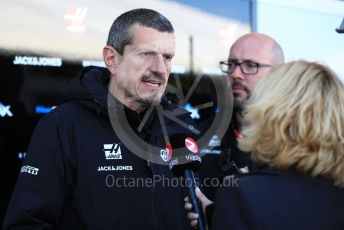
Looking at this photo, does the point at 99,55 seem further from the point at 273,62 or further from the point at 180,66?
the point at 273,62

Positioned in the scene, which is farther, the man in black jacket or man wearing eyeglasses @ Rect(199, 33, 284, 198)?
man wearing eyeglasses @ Rect(199, 33, 284, 198)

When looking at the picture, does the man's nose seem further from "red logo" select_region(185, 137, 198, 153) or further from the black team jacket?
"red logo" select_region(185, 137, 198, 153)

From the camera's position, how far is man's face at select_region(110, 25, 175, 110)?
8.52ft

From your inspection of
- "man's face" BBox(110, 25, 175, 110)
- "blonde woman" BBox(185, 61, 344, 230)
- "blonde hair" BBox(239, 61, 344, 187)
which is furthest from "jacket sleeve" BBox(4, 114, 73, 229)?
"blonde hair" BBox(239, 61, 344, 187)

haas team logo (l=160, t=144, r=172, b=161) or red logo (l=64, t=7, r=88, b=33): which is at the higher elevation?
red logo (l=64, t=7, r=88, b=33)

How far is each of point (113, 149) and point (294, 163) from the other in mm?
913

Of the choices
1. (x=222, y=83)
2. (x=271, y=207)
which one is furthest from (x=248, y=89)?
(x=271, y=207)

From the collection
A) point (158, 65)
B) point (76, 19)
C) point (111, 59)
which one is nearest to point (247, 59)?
point (158, 65)

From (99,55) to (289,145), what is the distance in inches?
65.8

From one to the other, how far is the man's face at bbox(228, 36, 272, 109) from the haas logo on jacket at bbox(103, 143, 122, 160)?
0.87m

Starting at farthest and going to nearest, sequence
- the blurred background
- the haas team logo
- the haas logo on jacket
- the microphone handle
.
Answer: the blurred background
the haas team logo
the haas logo on jacket
the microphone handle

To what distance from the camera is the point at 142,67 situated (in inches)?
103

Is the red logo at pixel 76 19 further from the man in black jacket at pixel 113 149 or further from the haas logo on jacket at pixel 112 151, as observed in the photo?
the haas logo on jacket at pixel 112 151

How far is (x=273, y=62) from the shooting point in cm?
312
